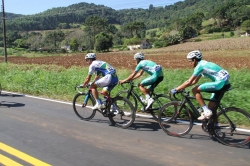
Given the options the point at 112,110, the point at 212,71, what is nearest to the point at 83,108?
the point at 112,110

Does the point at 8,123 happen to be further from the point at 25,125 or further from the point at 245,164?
the point at 245,164

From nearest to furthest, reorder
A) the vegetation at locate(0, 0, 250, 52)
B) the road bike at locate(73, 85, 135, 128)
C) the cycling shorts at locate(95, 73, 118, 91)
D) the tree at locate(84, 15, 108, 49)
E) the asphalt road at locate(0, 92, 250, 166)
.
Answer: the asphalt road at locate(0, 92, 250, 166)
the road bike at locate(73, 85, 135, 128)
the cycling shorts at locate(95, 73, 118, 91)
the vegetation at locate(0, 0, 250, 52)
the tree at locate(84, 15, 108, 49)

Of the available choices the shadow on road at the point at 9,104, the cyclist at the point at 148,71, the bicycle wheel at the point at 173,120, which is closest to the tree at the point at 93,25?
the shadow on road at the point at 9,104

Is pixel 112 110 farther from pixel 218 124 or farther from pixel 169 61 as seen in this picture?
pixel 169 61

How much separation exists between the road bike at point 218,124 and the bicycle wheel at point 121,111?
94 cm

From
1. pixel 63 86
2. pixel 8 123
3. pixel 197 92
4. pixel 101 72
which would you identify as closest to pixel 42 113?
pixel 8 123

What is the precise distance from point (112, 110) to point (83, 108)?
1127 millimetres

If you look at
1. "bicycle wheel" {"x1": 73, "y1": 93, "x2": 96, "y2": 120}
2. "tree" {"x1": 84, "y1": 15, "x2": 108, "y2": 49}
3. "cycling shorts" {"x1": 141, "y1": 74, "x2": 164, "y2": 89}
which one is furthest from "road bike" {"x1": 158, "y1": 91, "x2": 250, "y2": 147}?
"tree" {"x1": 84, "y1": 15, "x2": 108, "y2": 49}

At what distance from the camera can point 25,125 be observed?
7.24 meters

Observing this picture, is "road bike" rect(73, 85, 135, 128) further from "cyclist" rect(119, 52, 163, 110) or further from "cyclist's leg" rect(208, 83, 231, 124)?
"cyclist's leg" rect(208, 83, 231, 124)

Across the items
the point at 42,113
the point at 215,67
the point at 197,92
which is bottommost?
the point at 42,113

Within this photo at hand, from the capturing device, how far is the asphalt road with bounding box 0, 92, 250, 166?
15.8ft

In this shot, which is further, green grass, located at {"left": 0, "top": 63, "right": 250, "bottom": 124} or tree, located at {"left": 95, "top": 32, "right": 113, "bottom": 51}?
tree, located at {"left": 95, "top": 32, "right": 113, "bottom": 51}

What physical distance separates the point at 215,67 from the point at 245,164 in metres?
1.88
